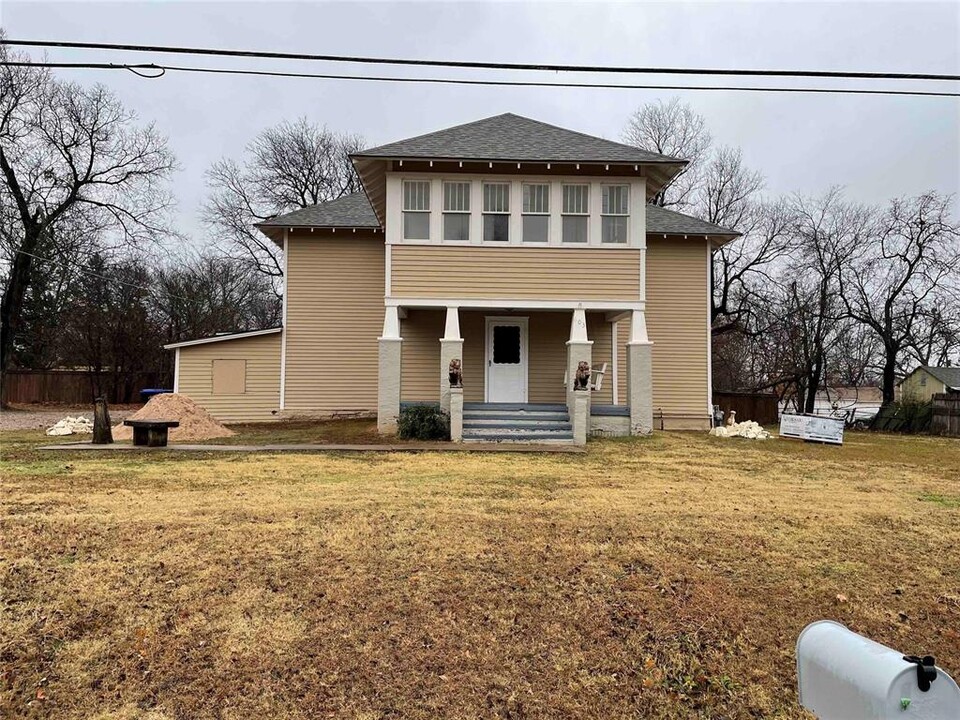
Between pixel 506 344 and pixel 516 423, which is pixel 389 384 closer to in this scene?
pixel 516 423

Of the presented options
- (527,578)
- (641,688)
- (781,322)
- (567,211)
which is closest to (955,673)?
(641,688)

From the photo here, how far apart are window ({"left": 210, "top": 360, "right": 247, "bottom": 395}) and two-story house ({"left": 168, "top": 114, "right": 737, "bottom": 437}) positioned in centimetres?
4

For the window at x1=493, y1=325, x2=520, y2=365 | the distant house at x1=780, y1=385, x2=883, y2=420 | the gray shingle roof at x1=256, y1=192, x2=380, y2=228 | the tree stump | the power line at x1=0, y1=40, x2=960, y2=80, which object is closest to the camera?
the power line at x1=0, y1=40, x2=960, y2=80

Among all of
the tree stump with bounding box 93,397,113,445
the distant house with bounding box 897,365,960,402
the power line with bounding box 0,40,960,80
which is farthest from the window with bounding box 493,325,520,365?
the distant house with bounding box 897,365,960,402

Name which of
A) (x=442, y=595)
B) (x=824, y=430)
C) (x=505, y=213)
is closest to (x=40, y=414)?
(x=505, y=213)

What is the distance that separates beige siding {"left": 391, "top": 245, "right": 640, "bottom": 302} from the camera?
43.7ft

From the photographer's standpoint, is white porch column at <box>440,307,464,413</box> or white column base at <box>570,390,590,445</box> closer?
white column base at <box>570,390,590,445</box>

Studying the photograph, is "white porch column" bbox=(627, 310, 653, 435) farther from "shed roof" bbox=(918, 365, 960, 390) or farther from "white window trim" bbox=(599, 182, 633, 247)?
"shed roof" bbox=(918, 365, 960, 390)

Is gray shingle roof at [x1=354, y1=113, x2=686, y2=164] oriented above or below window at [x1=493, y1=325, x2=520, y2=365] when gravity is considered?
above

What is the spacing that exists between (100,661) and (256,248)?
33.6m

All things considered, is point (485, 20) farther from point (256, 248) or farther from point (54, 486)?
point (256, 248)

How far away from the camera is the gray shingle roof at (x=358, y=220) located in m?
16.5

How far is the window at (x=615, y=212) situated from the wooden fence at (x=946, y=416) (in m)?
15.3

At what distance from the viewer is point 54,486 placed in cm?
708
